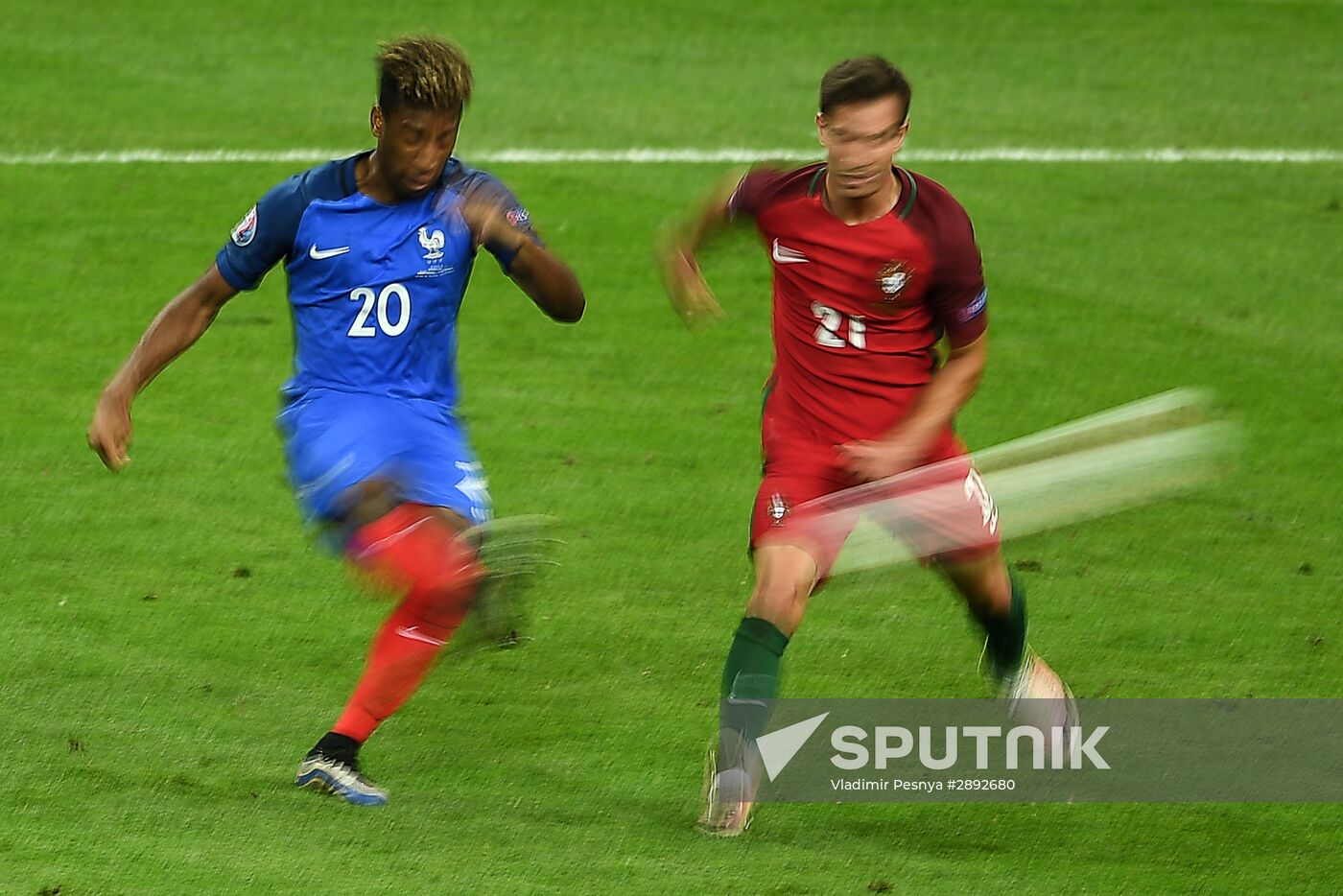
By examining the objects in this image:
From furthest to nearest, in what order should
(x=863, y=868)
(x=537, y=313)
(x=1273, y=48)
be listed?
(x=1273, y=48), (x=537, y=313), (x=863, y=868)

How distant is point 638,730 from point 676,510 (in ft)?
6.63

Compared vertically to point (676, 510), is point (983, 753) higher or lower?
lower

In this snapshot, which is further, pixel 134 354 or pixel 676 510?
pixel 676 510

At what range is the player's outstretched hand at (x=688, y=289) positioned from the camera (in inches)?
222

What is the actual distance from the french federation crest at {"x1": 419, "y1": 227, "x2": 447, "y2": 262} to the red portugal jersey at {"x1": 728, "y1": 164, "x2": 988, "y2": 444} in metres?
0.81

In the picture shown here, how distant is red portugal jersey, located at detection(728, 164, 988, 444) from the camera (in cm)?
542

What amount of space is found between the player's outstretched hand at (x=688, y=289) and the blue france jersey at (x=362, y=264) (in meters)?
0.42

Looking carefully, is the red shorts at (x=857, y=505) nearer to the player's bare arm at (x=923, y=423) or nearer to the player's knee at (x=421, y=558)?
the player's bare arm at (x=923, y=423)

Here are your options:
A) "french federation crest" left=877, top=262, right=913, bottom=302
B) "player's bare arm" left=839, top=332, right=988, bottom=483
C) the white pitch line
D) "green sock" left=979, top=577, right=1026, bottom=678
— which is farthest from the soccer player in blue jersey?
the white pitch line

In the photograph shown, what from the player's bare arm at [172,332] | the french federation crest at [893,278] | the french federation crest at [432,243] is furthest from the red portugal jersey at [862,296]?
the player's bare arm at [172,332]

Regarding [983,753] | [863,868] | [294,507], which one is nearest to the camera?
[863,868]

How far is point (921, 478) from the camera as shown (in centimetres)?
544

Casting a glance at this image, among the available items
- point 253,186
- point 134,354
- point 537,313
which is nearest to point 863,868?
point 134,354

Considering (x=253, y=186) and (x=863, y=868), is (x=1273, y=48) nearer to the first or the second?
(x=253, y=186)
